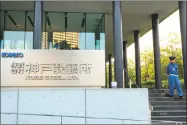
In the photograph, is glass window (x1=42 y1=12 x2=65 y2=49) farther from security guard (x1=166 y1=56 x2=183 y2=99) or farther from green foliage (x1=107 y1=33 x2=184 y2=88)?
green foliage (x1=107 y1=33 x2=184 y2=88)

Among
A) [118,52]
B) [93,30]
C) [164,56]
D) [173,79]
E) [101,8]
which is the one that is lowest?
[173,79]

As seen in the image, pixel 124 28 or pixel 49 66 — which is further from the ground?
pixel 124 28

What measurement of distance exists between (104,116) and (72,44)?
9.80m

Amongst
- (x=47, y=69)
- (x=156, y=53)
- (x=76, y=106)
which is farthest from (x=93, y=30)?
(x=76, y=106)

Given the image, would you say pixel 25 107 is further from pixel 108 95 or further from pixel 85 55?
pixel 85 55

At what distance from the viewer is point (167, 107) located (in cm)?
1155

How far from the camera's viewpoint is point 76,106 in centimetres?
916

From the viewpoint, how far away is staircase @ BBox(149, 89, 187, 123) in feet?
35.3

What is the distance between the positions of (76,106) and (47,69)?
100 inches

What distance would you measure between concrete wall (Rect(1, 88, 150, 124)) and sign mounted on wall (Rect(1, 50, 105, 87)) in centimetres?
190

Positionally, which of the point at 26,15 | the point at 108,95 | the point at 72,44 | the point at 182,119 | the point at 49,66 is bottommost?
the point at 182,119

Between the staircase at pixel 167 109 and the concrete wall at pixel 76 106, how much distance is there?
1.72 metres

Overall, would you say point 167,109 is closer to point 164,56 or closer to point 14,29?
point 14,29

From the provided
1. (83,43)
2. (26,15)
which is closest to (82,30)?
(83,43)
